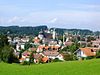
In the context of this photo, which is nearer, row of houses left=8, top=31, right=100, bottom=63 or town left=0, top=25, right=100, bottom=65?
town left=0, top=25, right=100, bottom=65

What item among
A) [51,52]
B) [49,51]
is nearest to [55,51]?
[49,51]

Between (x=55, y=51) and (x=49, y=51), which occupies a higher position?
(x=49, y=51)

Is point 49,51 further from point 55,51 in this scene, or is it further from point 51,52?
point 51,52

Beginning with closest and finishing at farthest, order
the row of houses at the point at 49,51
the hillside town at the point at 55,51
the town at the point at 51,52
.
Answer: the town at the point at 51,52 → the hillside town at the point at 55,51 → the row of houses at the point at 49,51

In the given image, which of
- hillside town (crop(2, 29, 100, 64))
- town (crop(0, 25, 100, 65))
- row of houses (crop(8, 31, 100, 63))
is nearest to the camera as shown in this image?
town (crop(0, 25, 100, 65))

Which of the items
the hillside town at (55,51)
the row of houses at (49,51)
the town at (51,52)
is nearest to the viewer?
the town at (51,52)

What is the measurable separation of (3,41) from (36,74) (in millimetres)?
30953

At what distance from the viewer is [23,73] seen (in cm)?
1348

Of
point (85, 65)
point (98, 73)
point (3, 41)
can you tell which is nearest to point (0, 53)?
point (3, 41)

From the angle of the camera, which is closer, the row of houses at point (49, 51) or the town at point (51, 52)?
the town at point (51, 52)

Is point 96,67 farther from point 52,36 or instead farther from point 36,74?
point 52,36

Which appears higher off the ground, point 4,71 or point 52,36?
point 4,71

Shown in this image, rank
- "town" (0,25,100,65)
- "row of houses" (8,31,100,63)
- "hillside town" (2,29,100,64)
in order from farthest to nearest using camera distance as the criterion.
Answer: "row of houses" (8,31,100,63)
"hillside town" (2,29,100,64)
"town" (0,25,100,65)

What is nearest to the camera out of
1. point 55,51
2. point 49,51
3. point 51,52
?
point 51,52
